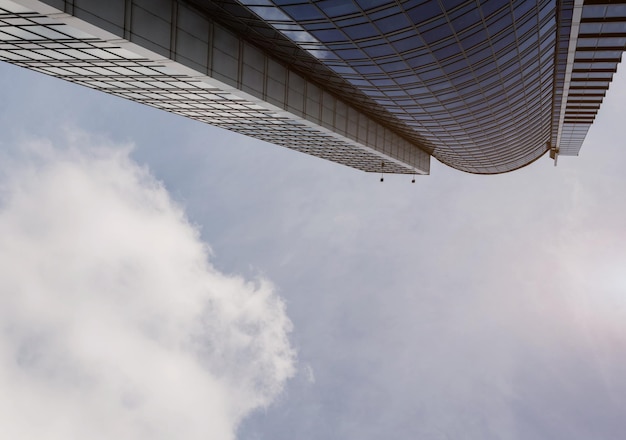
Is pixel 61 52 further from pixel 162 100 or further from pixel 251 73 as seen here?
pixel 162 100

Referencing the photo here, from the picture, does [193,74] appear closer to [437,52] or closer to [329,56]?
[329,56]

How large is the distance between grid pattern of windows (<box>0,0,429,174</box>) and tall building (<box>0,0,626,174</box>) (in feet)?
0.42

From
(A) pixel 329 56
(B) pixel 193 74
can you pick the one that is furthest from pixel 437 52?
(B) pixel 193 74

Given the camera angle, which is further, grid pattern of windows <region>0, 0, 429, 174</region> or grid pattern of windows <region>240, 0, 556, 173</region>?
grid pattern of windows <region>240, 0, 556, 173</region>

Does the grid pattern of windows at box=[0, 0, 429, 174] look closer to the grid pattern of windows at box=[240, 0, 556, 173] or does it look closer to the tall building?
the tall building

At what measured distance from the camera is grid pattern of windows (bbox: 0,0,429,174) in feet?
86.7

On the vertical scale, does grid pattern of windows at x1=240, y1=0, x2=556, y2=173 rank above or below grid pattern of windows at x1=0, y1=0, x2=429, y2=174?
above

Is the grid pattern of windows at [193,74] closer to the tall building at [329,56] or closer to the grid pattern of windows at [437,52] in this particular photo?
the tall building at [329,56]

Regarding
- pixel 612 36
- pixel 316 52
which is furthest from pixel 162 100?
pixel 612 36

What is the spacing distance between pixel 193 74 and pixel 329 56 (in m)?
11.3

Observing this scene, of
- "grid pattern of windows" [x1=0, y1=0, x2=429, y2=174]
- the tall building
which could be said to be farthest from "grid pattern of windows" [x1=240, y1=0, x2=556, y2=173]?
"grid pattern of windows" [x1=0, y1=0, x2=429, y2=174]

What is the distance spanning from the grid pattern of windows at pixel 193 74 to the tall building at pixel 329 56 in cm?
13

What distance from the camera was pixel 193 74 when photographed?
29797 mm

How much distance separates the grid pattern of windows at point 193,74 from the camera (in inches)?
1040
